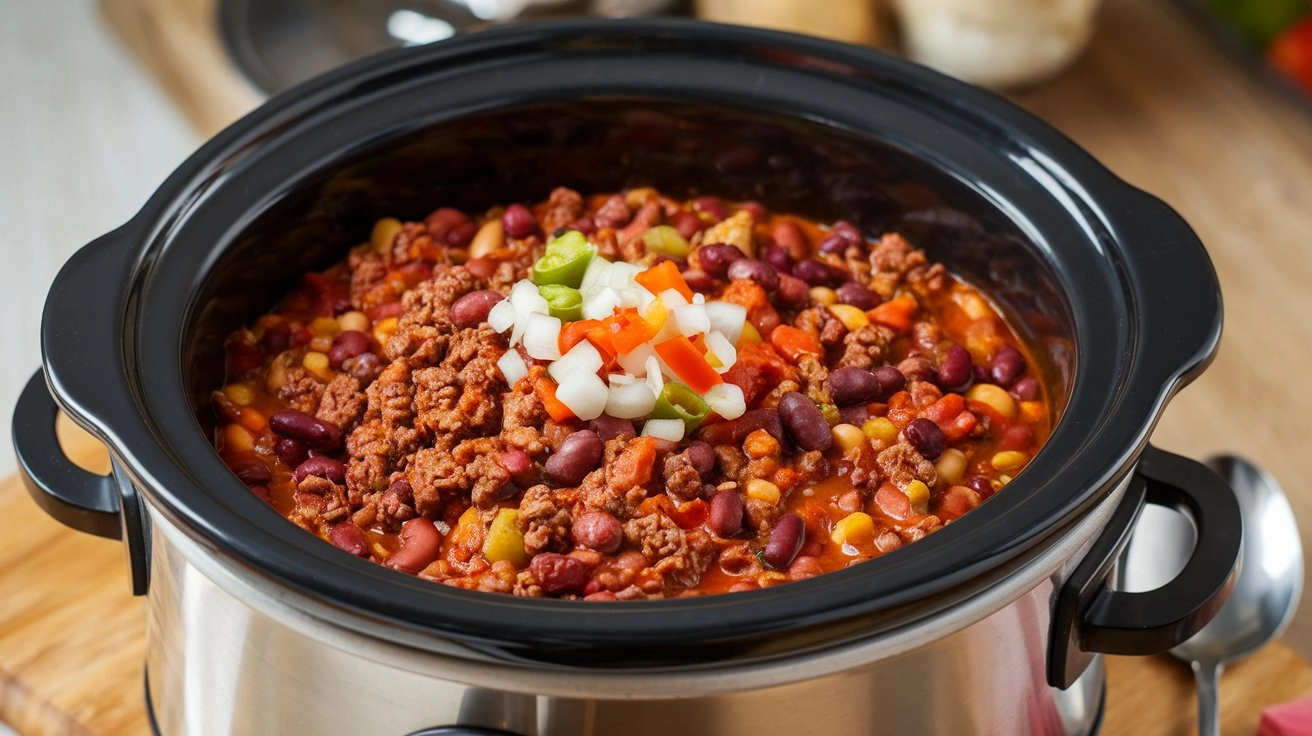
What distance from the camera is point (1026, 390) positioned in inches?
113

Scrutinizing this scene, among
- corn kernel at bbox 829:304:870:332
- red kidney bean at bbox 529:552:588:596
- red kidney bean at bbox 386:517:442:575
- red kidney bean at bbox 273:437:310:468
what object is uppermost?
corn kernel at bbox 829:304:870:332

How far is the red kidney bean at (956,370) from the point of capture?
2.86 metres

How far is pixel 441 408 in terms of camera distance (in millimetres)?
2666

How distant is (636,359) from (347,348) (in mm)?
635

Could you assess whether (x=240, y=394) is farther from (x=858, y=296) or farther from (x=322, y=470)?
(x=858, y=296)

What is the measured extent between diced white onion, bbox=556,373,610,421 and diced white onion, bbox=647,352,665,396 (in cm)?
8

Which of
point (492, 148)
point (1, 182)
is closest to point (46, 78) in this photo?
point (1, 182)

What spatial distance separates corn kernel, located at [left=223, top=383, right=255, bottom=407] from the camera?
Answer: 2.84 m

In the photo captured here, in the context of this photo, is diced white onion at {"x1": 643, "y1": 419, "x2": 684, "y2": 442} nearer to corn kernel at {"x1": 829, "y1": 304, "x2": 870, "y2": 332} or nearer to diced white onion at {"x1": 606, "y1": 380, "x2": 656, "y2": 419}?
diced white onion at {"x1": 606, "y1": 380, "x2": 656, "y2": 419}

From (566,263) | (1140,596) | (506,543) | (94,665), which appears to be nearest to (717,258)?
(566,263)

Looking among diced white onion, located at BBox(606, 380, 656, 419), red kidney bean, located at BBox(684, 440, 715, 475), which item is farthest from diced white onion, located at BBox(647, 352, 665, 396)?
red kidney bean, located at BBox(684, 440, 715, 475)

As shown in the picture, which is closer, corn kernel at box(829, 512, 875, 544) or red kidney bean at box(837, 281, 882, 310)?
corn kernel at box(829, 512, 875, 544)

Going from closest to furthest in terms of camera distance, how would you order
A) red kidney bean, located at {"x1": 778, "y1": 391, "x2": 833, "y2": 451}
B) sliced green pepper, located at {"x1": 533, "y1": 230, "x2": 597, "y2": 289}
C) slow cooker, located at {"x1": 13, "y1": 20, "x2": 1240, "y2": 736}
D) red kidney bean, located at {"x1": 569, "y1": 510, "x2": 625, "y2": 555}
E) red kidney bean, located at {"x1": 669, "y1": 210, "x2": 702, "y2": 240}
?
slow cooker, located at {"x1": 13, "y1": 20, "x2": 1240, "y2": 736}
red kidney bean, located at {"x1": 569, "y1": 510, "x2": 625, "y2": 555}
red kidney bean, located at {"x1": 778, "y1": 391, "x2": 833, "y2": 451}
sliced green pepper, located at {"x1": 533, "y1": 230, "x2": 597, "y2": 289}
red kidney bean, located at {"x1": 669, "y1": 210, "x2": 702, "y2": 240}

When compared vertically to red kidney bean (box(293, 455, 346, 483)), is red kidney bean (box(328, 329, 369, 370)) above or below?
above
